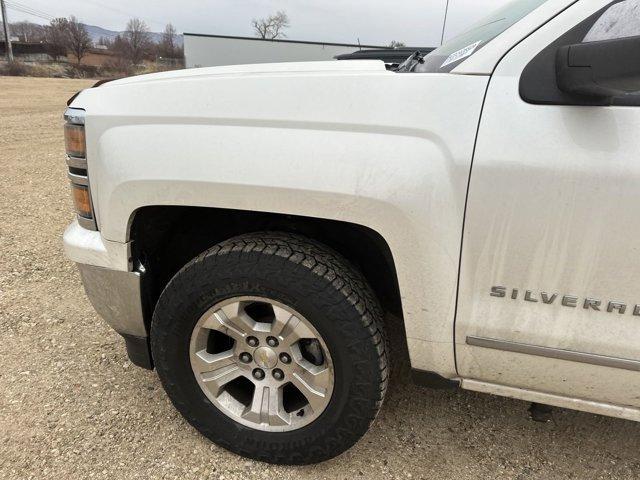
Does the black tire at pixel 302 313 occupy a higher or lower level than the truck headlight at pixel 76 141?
lower

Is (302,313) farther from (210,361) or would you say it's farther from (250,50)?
(250,50)

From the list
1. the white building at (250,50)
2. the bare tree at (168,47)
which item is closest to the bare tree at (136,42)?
the bare tree at (168,47)

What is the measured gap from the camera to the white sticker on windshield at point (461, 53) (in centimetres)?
155

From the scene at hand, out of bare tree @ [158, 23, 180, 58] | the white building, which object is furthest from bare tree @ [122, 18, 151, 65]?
the white building

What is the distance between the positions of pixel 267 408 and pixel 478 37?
5.30 feet

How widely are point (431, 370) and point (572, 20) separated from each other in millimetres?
1176

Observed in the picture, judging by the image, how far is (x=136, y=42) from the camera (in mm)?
64562

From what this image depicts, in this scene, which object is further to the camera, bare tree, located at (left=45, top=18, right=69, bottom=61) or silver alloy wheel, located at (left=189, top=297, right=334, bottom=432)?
bare tree, located at (left=45, top=18, right=69, bottom=61)

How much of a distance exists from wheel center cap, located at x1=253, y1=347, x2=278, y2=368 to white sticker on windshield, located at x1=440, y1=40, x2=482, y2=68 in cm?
119

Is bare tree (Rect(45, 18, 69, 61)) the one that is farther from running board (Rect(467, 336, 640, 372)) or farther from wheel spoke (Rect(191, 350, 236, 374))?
running board (Rect(467, 336, 640, 372))

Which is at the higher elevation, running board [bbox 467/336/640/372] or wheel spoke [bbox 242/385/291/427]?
running board [bbox 467/336/640/372]

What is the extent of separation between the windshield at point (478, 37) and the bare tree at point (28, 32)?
69.6 meters

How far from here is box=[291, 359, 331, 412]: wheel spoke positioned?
1784mm

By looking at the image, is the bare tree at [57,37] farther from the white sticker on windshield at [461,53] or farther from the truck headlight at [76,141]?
the white sticker on windshield at [461,53]
